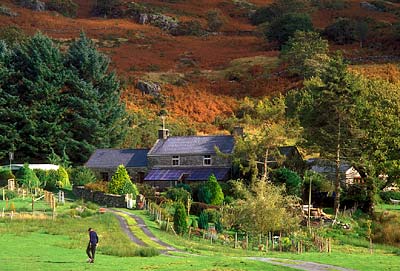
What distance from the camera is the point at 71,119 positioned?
3061 inches

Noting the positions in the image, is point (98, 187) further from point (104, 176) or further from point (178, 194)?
point (104, 176)

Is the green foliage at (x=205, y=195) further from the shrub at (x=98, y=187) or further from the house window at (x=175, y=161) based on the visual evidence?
the house window at (x=175, y=161)

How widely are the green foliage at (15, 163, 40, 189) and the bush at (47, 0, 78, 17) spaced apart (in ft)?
328

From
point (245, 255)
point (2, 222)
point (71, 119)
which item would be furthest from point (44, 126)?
point (245, 255)

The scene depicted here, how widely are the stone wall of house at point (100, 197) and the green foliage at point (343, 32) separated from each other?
81.2 meters

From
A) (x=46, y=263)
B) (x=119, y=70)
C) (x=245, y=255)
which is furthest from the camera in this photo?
(x=119, y=70)

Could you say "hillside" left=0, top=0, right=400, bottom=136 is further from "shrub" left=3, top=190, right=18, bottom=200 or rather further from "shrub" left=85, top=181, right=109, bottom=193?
"shrub" left=3, top=190, right=18, bottom=200

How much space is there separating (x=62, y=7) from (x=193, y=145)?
102884 millimetres

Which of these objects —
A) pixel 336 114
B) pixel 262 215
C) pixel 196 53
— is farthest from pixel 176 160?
pixel 196 53

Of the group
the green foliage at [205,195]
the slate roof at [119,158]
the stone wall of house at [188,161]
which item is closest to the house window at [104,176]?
the slate roof at [119,158]

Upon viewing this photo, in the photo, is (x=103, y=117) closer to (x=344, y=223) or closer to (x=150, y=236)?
(x=344, y=223)

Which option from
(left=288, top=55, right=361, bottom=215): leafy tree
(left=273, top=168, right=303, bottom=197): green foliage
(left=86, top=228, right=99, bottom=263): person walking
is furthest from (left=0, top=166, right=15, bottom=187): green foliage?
(left=86, top=228, right=99, bottom=263): person walking

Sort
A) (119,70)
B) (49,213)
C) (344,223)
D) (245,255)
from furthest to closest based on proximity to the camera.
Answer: (119,70) → (344,223) → (49,213) → (245,255)

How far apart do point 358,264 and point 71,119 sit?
54.6 m
